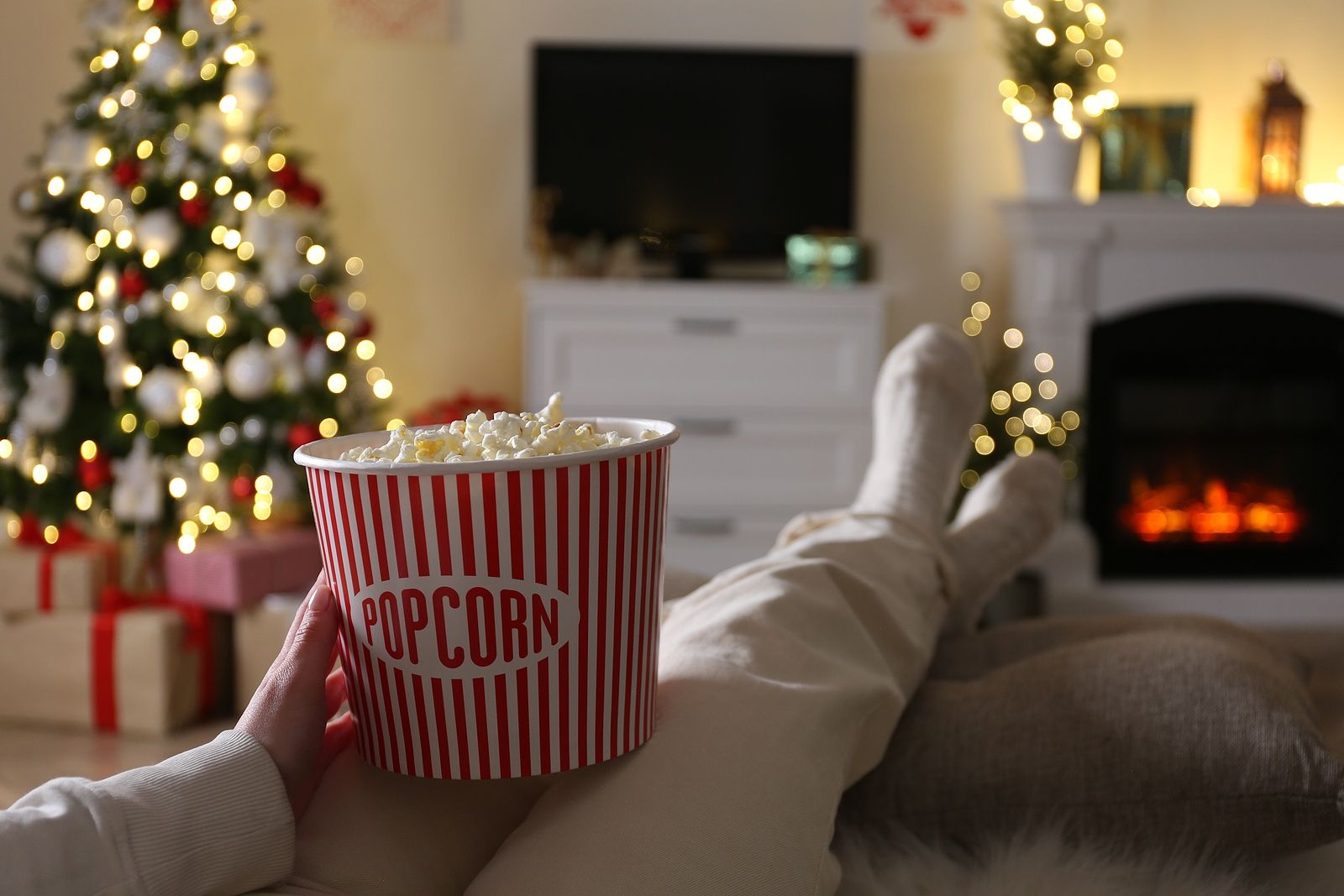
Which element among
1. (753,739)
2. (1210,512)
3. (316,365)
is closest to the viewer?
(753,739)

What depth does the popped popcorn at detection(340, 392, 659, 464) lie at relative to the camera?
2.03ft

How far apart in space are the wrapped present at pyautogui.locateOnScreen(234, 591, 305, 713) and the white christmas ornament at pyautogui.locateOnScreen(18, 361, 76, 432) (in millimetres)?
467

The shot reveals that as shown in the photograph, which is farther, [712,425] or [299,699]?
[712,425]

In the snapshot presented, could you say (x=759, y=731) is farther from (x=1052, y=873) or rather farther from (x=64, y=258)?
(x=64, y=258)

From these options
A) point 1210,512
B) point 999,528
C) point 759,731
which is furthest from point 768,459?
point 759,731

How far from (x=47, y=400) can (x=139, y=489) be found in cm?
22

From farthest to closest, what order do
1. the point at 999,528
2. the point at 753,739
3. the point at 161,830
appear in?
the point at 999,528 → the point at 753,739 → the point at 161,830

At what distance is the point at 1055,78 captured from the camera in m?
2.90

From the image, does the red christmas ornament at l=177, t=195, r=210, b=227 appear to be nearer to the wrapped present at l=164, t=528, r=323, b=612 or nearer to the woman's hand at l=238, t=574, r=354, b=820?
the wrapped present at l=164, t=528, r=323, b=612

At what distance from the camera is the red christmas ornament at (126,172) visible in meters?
2.21

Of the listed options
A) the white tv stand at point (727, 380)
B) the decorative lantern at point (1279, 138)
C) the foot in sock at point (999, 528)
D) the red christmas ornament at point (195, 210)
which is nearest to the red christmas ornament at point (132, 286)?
the red christmas ornament at point (195, 210)

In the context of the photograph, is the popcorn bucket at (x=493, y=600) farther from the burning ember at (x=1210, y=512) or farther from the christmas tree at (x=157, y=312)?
the burning ember at (x=1210, y=512)

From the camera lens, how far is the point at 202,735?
7.05ft

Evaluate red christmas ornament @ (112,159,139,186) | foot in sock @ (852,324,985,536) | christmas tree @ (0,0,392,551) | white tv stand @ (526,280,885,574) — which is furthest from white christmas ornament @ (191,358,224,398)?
foot in sock @ (852,324,985,536)
